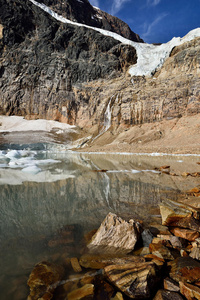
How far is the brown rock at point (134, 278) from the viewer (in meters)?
1.95

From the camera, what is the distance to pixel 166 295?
1883 millimetres

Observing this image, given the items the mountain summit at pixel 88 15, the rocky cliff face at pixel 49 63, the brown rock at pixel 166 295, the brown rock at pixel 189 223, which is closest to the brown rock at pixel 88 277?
the brown rock at pixel 166 295

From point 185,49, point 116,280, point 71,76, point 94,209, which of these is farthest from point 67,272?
point 71,76

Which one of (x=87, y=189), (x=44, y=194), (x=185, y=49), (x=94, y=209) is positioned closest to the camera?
(x=94, y=209)

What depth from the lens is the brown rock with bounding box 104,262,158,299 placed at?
195 centimetres

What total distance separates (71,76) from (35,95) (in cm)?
1339

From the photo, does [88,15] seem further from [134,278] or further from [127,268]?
[134,278]

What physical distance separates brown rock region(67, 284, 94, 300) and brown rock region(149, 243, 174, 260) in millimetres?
1163

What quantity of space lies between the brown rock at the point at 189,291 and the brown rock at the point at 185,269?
0.53 feet

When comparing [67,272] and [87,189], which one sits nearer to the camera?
[67,272]

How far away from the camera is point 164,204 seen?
4078mm

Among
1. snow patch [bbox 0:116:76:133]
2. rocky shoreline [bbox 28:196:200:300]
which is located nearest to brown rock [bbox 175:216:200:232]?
rocky shoreline [bbox 28:196:200:300]

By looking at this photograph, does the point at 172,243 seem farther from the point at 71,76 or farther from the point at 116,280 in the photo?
the point at 71,76

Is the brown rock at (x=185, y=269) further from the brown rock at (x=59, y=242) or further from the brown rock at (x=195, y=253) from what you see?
the brown rock at (x=59, y=242)
